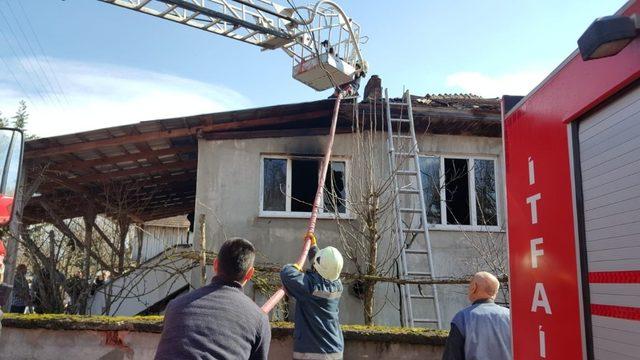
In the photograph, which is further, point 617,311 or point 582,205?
point 582,205

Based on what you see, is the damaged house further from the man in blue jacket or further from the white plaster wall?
the man in blue jacket

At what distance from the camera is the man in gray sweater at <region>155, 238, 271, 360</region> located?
2252mm

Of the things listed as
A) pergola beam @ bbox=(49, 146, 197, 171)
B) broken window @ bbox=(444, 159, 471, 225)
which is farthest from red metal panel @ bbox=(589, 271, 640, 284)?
pergola beam @ bbox=(49, 146, 197, 171)

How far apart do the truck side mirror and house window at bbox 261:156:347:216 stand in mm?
5664

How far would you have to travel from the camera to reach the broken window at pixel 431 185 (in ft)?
30.2

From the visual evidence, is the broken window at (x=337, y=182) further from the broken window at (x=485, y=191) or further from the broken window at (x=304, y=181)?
the broken window at (x=485, y=191)

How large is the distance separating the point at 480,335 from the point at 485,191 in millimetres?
6530

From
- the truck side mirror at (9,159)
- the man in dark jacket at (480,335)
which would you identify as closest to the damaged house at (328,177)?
the man in dark jacket at (480,335)

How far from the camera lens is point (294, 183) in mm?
9188

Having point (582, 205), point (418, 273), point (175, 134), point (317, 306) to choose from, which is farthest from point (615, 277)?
point (175, 134)

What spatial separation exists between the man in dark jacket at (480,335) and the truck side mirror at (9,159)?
9.39 feet

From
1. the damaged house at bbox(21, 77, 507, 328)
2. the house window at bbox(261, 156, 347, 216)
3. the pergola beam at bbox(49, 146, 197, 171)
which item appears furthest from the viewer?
the pergola beam at bbox(49, 146, 197, 171)

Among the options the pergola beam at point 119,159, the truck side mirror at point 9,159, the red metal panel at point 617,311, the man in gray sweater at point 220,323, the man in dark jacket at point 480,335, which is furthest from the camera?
the pergola beam at point 119,159

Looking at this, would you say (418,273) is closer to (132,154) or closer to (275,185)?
(275,185)
